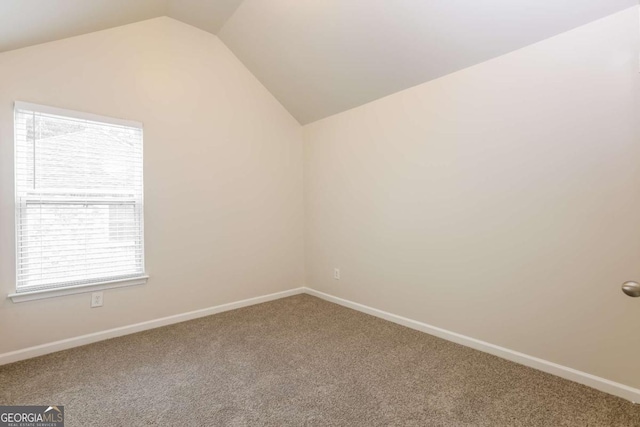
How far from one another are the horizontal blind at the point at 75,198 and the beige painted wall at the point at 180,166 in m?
0.08

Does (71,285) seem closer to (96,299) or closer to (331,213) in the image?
(96,299)

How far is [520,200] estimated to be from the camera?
6.89 ft

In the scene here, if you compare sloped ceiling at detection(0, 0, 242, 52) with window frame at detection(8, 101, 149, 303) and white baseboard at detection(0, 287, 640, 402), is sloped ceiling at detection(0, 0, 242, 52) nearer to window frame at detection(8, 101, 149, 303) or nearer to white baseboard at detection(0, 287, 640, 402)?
window frame at detection(8, 101, 149, 303)

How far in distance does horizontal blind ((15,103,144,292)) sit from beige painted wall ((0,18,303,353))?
8cm

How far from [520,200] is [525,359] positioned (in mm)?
1070

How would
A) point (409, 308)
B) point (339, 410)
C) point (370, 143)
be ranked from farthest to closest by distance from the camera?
point (370, 143) → point (409, 308) → point (339, 410)

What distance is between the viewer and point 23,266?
2229mm

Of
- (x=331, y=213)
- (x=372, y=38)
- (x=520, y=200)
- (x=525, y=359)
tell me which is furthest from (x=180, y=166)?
(x=525, y=359)

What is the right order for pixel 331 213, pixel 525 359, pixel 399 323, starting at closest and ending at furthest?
pixel 525 359
pixel 399 323
pixel 331 213

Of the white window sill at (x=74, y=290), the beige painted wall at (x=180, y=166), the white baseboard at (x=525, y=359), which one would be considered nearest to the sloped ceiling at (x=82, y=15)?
the beige painted wall at (x=180, y=166)

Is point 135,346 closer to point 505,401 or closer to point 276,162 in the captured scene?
point 276,162

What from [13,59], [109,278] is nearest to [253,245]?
Result: [109,278]

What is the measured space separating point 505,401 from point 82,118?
3482mm

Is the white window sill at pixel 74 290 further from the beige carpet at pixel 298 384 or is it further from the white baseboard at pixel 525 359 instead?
the white baseboard at pixel 525 359
